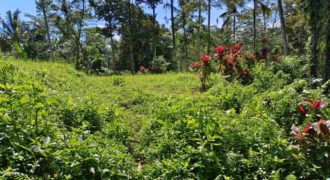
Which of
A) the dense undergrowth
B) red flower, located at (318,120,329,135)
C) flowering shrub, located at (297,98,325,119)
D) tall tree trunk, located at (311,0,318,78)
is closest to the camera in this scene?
the dense undergrowth

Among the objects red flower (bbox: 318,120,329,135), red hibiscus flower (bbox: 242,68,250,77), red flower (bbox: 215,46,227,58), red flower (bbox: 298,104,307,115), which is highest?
red flower (bbox: 215,46,227,58)

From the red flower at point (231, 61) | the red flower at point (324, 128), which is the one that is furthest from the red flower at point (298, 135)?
the red flower at point (231, 61)

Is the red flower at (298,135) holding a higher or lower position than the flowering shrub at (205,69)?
lower

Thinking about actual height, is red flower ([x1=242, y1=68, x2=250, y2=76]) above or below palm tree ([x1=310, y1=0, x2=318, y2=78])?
below

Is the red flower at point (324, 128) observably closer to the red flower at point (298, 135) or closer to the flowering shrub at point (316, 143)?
the flowering shrub at point (316, 143)

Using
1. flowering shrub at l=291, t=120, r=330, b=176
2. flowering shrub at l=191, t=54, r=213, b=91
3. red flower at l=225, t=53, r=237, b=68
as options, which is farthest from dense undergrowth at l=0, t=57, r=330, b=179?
red flower at l=225, t=53, r=237, b=68

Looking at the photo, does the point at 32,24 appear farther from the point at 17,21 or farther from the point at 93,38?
the point at 93,38

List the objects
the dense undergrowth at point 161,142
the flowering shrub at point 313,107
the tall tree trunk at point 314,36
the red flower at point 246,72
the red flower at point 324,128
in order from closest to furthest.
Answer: the dense undergrowth at point 161,142 → the red flower at point 324,128 → the flowering shrub at point 313,107 → the red flower at point 246,72 → the tall tree trunk at point 314,36

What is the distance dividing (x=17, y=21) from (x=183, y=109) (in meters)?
30.2

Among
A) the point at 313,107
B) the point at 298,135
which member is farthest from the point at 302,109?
the point at 298,135

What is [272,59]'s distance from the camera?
10.8 m

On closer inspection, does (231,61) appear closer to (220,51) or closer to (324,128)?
(220,51)

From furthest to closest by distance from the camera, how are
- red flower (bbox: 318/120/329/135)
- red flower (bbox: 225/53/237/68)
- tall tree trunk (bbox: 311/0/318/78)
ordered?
tall tree trunk (bbox: 311/0/318/78) → red flower (bbox: 225/53/237/68) → red flower (bbox: 318/120/329/135)

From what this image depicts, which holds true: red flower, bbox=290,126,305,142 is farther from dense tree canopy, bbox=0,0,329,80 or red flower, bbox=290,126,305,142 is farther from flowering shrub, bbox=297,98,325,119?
dense tree canopy, bbox=0,0,329,80
